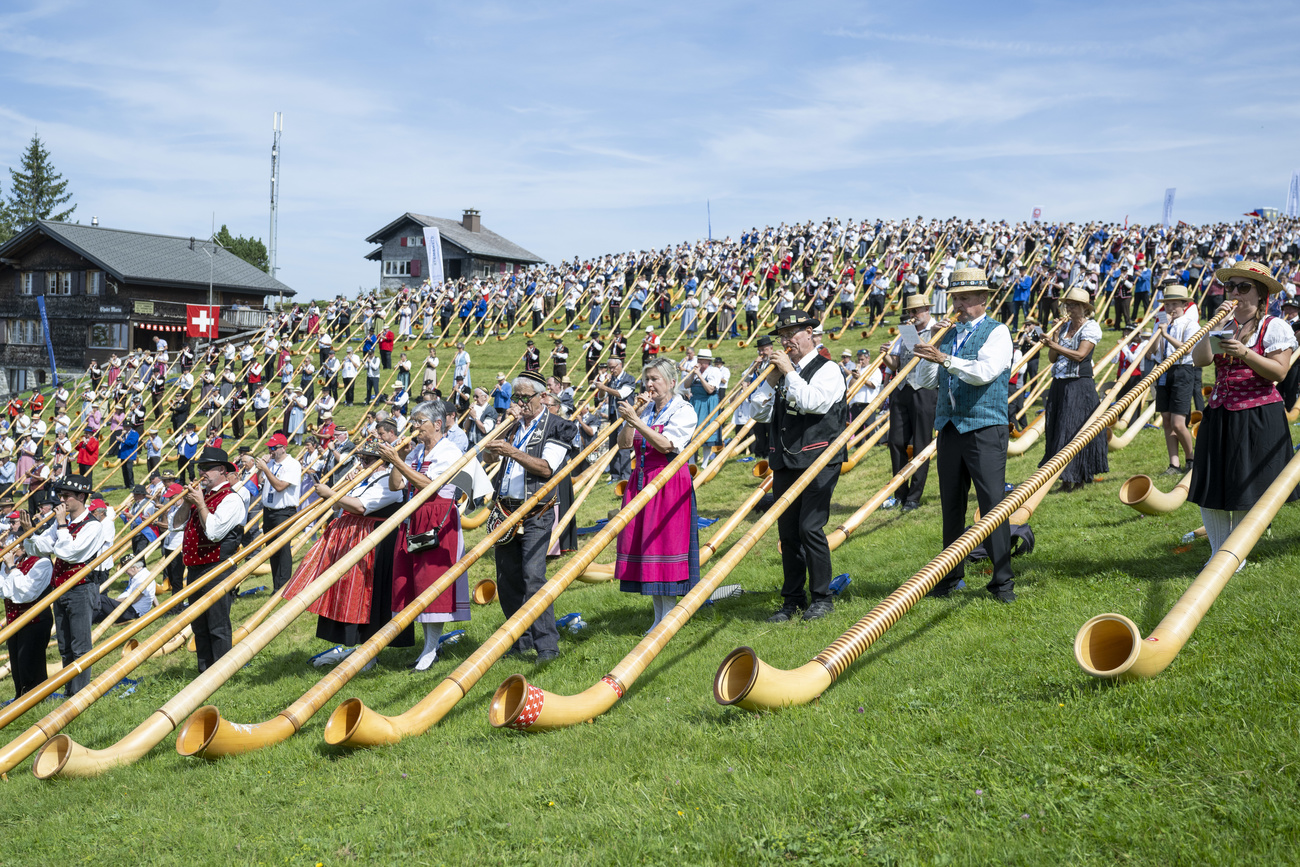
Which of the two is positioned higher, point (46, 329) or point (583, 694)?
point (46, 329)

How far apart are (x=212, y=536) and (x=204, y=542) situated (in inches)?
11.2

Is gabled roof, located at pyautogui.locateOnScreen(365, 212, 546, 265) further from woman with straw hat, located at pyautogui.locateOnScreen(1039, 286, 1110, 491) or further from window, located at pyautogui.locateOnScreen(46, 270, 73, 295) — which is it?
woman with straw hat, located at pyautogui.locateOnScreen(1039, 286, 1110, 491)

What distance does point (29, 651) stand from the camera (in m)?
8.31

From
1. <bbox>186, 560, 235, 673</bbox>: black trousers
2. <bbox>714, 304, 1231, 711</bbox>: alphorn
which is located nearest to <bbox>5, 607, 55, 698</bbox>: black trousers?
<bbox>186, 560, 235, 673</bbox>: black trousers

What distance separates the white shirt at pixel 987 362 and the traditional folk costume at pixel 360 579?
162 inches

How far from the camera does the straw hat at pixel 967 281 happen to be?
19.4 ft

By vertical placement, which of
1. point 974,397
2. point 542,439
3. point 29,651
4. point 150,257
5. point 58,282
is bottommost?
point 29,651

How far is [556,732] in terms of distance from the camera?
182 inches

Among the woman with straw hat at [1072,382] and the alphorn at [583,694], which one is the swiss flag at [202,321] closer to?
the woman with straw hat at [1072,382]

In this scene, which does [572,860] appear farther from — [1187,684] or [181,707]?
[181,707]

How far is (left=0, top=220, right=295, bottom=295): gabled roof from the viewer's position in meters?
42.5

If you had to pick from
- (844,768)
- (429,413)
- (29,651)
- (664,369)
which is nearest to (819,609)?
(664,369)

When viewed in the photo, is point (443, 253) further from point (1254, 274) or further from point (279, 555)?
point (1254, 274)

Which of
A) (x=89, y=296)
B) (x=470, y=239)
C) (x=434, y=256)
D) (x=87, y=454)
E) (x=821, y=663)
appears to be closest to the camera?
(x=821, y=663)
